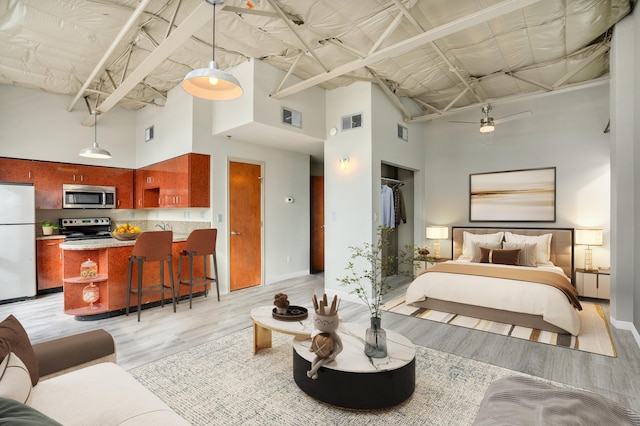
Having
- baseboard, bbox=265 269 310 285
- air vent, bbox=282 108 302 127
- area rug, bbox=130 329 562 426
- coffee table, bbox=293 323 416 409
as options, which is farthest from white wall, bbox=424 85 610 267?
coffee table, bbox=293 323 416 409

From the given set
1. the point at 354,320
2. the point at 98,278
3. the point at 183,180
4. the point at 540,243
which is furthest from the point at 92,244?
the point at 540,243

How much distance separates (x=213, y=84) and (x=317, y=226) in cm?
490

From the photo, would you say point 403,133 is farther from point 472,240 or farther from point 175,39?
point 175,39

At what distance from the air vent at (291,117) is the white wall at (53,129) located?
371cm

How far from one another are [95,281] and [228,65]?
3403mm

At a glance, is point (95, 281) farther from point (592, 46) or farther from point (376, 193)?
point (592, 46)

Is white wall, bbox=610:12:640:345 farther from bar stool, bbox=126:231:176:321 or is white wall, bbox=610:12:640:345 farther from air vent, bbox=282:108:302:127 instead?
bar stool, bbox=126:231:176:321

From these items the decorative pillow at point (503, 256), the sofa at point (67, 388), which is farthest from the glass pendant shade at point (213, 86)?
the decorative pillow at point (503, 256)

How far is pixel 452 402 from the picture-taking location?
221 cm

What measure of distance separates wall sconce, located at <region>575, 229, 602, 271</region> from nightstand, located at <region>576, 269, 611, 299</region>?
0.12 metres

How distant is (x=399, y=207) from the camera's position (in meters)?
6.22

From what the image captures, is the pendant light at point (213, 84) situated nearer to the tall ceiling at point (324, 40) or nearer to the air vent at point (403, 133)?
the tall ceiling at point (324, 40)

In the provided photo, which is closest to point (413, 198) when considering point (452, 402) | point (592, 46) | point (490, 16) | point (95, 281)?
point (592, 46)

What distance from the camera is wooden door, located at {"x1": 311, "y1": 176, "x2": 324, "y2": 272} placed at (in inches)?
285
